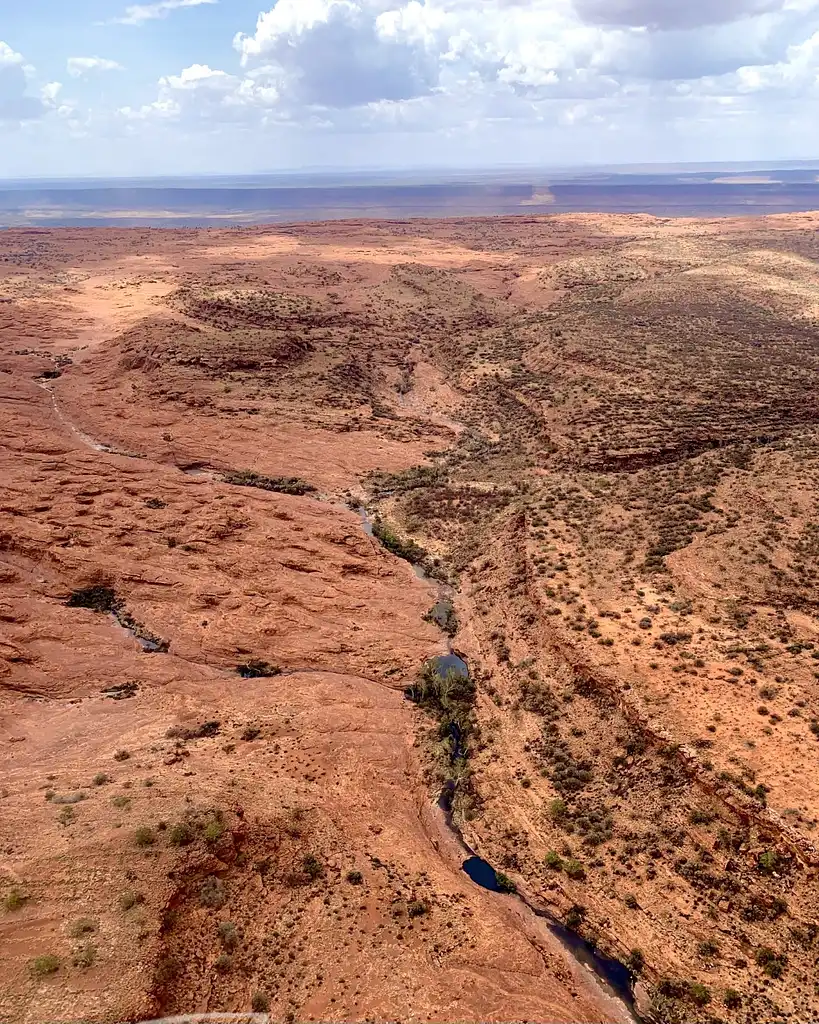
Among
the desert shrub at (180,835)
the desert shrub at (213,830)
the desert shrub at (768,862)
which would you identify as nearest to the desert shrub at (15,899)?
the desert shrub at (180,835)

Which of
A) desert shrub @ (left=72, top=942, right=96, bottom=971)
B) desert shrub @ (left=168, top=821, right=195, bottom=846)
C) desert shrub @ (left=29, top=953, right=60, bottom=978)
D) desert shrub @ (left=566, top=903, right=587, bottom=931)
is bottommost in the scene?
desert shrub @ (left=566, top=903, right=587, bottom=931)

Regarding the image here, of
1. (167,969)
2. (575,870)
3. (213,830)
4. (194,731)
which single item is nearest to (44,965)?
(167,969)

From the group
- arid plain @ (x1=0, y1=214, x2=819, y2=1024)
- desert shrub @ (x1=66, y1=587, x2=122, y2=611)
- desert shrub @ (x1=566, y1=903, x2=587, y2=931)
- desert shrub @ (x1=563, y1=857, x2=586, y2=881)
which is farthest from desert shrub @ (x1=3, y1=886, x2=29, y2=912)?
desert shrub @ (x1=66, y1=587, x2=122, y2=611)

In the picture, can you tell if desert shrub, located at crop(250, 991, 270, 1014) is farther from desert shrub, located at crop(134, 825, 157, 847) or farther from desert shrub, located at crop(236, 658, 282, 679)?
desert shrub, located at crop(236, 658, 282, 679)

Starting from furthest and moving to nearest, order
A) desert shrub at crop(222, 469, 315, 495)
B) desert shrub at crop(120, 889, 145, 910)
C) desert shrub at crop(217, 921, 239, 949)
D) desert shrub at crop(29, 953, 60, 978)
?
1. desert shrub at crop(222, 469, 315, 495)
2. desert shrub at crop(217, 921, 239, 949)
3. desert shrub at crop(120, 889, 145, 910)
4. desert shrub at crop(29, 953, 60, 978)

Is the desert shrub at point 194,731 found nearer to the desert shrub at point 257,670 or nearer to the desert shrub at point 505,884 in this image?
the desert shrub at point 257,670

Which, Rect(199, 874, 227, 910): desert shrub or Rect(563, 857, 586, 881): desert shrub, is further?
Rect(563, 857, 586, 881): desert shrub
